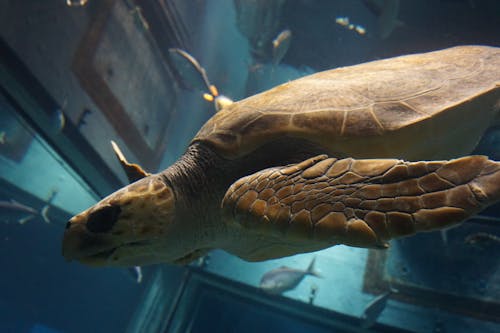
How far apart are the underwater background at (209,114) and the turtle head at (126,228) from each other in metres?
1.90

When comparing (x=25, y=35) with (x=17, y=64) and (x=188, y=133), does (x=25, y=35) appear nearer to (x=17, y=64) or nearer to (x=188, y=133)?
(x=17, y=64)

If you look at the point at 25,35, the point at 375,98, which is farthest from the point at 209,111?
the point at 375,98

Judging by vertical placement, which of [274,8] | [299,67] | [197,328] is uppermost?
[274,8]

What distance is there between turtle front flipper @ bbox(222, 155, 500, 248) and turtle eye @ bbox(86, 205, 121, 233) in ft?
1.76

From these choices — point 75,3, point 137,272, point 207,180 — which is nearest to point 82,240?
point 207,180

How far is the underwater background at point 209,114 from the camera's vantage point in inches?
111

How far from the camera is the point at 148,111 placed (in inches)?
188

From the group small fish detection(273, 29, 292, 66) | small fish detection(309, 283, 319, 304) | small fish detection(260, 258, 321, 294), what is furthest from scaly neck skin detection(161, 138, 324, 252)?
small fish detection(273, 29, 292, 66)

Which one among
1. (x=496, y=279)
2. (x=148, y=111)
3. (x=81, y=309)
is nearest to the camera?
(x=496, y=279)

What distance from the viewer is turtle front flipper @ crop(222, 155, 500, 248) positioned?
814mm

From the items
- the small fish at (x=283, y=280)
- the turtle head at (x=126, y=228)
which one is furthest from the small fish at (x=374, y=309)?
the turtle head at (x=126, y=228)

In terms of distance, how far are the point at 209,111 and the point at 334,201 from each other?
4.93 meters

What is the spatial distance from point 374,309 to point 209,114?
410 cm

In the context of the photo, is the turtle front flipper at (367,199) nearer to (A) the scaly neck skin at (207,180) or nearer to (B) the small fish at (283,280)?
(A) the scaly neck skin at (207,180)
